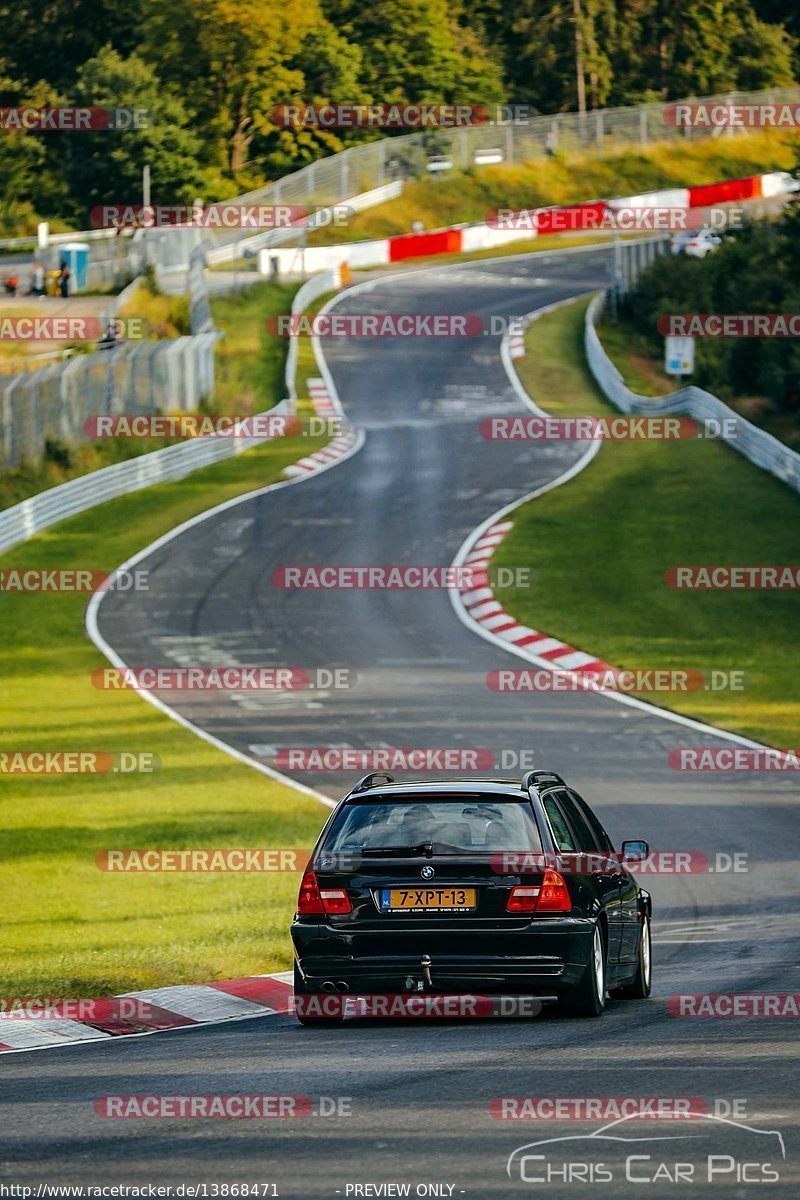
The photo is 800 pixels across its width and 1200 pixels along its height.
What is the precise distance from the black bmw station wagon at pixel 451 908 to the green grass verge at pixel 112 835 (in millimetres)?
2331

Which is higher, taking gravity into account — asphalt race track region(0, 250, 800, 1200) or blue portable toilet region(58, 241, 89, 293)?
blue portable toilet region(58, 241, 89, 293)

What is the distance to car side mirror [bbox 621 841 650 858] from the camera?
469 inches

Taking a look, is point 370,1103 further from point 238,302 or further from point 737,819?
point 238,302

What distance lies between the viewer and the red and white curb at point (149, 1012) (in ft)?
35.7

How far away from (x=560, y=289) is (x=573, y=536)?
34.2m

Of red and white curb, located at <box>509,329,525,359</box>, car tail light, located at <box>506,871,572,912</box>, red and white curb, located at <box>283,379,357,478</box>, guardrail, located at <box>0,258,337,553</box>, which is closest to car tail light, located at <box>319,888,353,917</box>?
car tail light, located at <box>506,871,572,912</box>

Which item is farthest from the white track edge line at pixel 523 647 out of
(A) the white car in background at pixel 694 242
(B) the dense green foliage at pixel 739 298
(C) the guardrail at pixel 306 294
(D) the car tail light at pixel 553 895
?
(A) the white car in background at pixel 694 242

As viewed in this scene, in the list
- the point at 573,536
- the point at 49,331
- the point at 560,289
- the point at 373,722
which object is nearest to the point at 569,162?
the point at 560,289

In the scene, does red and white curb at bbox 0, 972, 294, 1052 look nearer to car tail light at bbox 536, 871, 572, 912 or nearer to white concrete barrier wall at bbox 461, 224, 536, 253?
car tail light at bbox 536, 871, 572, 912

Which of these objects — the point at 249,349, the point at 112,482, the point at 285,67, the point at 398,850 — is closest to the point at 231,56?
the point at 285,67

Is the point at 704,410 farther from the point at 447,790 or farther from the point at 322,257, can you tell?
the point at 447,790

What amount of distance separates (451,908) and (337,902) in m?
0.65

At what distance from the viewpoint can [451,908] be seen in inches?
424

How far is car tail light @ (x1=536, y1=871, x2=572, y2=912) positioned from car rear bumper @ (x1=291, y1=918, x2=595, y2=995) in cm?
9
